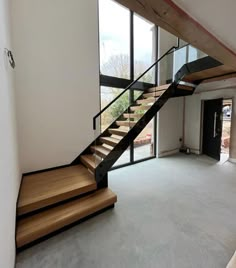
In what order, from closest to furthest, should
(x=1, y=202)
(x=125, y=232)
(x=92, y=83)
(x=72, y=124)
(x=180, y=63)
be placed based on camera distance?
1. (x=1, y=202)
2. (x=125, y=232)
3. (x=72, y=124)
4. (x=92, y=83)
5. (x=180, y=63)

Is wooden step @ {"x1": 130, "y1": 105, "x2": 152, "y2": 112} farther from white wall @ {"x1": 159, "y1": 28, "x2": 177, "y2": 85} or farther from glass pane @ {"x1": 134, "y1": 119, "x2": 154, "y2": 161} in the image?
white wall @ {"x1": 159, "y1": 28, "x2": 177, "y2": 85}

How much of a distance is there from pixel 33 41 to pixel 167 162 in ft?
15.1

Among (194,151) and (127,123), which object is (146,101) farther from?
(194,151)

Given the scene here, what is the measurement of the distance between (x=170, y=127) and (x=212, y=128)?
1.37 metres

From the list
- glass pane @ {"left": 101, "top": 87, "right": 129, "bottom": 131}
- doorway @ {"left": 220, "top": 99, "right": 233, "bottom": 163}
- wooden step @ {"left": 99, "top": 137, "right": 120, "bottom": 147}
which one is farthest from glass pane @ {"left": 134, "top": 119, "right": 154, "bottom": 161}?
doorway @ {"left": 220, "top": 99, "right": 233, "bottom": 163}

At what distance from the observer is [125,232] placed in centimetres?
207

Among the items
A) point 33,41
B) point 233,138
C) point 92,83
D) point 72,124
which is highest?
point 33,41

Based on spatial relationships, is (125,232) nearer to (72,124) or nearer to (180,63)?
(72,124)

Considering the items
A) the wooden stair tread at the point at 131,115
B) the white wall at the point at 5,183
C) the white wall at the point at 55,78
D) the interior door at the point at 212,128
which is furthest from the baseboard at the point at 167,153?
the white wall at the point at 5,183

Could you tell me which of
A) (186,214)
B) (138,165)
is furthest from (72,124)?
(186,214)

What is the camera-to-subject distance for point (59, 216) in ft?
6.95

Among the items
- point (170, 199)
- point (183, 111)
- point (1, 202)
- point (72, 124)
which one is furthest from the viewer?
point (183, 111)

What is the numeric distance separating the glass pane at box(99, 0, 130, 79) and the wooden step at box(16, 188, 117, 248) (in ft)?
10.0

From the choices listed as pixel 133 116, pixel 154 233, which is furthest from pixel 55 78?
pixel 154 233
